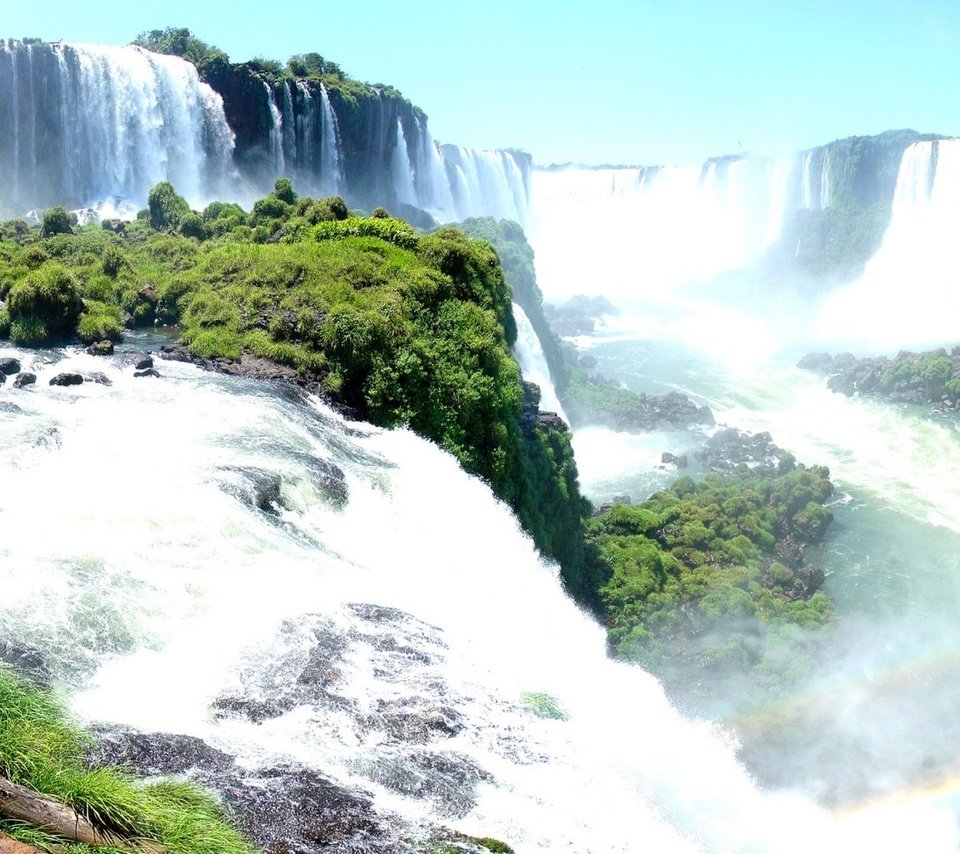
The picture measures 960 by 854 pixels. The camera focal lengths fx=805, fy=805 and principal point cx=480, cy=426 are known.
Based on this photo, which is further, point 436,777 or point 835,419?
point 835,419

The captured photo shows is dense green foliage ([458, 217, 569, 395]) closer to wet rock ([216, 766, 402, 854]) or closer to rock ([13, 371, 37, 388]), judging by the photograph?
rock ([13, 371, 37, 388])

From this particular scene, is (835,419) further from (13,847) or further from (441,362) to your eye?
(13,847)

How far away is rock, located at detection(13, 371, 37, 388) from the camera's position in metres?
14.3

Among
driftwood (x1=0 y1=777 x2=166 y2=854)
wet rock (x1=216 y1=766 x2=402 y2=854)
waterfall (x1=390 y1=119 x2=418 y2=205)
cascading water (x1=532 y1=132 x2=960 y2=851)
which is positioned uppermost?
waterfall (x1=390 y1=119 x2=418 y2=205)

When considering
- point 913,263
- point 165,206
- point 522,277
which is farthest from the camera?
point 913,263

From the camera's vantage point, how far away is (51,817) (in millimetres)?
5207

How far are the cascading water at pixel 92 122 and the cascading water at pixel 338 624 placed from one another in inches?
1353

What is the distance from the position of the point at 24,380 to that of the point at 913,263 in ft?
253

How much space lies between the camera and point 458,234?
2233cm

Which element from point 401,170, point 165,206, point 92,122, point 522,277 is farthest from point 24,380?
point 401,170

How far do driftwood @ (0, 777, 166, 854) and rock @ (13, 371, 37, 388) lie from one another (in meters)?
10.8

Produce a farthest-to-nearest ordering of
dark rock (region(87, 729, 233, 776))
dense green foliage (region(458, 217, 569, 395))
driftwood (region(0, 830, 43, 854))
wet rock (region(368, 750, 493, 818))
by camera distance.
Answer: dense green foliage (region(458, 217, 569, 395)) → wet rock (region(368, 750, 493, 818)) → dark rock (region(87, 729, 233, 776)) → driftwood (region(0, 830, 43, 854))

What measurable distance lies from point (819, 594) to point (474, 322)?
13.6 m

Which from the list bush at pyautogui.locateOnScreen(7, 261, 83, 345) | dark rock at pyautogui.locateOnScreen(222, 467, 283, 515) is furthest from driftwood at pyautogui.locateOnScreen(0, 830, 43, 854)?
bush at pyautogui.locateOnScreen(7, 261, 83, 345)
